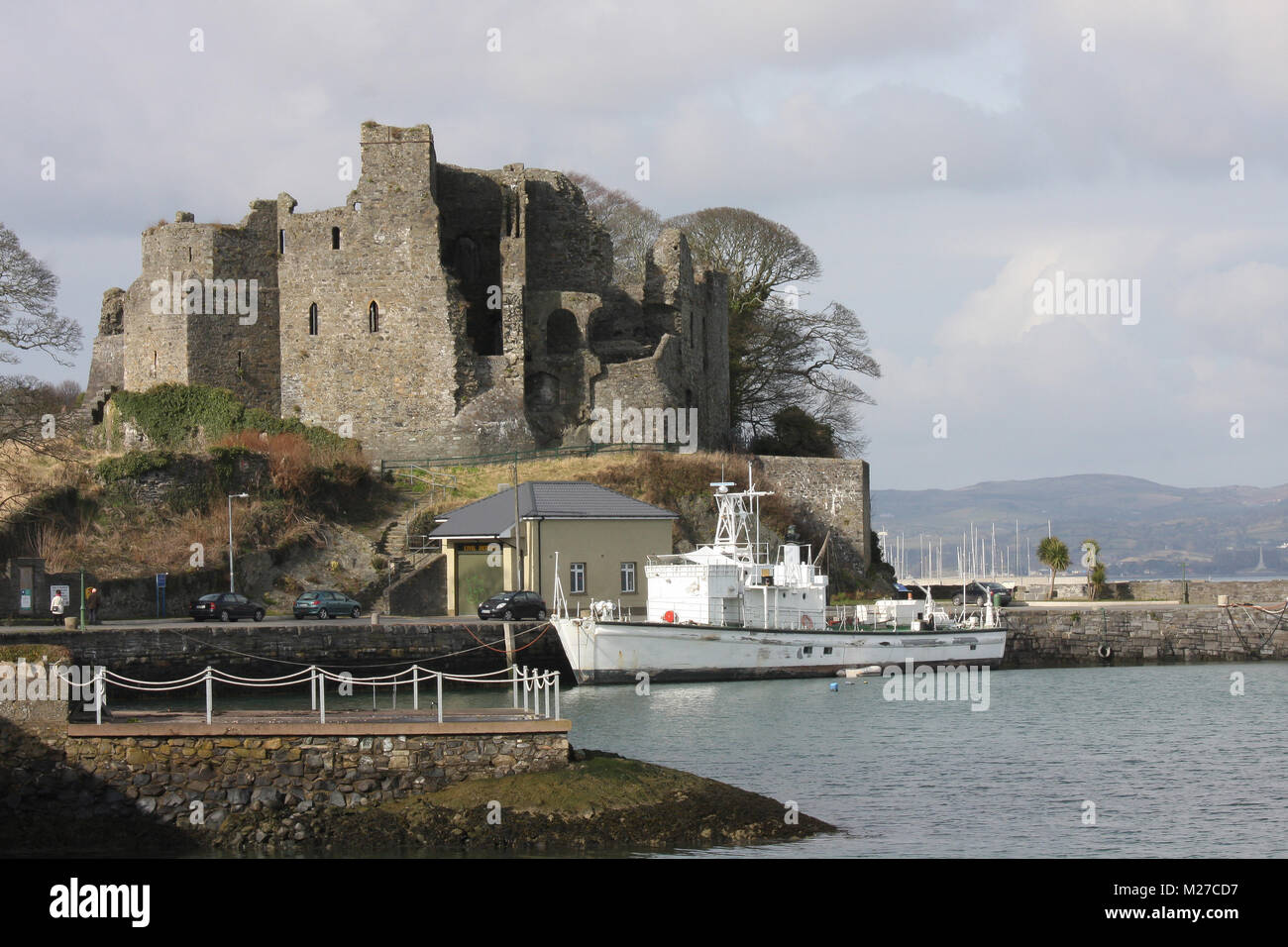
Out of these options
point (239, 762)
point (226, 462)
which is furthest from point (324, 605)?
point (239, 762)

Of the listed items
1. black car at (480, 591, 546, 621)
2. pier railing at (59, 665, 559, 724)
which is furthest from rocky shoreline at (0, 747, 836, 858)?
black car at (480, 591, 546, 621)

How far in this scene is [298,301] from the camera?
60906 millimetres

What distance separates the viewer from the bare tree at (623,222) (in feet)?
Answer: 259

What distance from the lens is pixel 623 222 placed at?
263 ft

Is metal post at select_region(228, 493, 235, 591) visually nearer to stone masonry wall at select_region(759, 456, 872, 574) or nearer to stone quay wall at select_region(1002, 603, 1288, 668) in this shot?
stone masonry wall at select_region(759, 456, 872, 574)

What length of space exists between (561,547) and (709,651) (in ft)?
20.3

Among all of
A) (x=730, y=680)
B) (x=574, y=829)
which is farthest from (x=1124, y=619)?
(x=574, y=829)

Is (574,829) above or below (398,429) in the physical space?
below

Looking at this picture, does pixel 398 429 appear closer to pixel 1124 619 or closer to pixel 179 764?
pixel 1124 619

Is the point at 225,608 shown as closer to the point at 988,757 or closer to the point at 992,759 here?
the point at 988,757

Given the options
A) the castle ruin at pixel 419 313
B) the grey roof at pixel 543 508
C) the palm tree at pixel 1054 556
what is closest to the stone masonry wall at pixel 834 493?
the castle ruin at pixel 419 313

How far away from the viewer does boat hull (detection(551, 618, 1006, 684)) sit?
136ft

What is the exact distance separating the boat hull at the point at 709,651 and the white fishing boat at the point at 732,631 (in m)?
0.03
